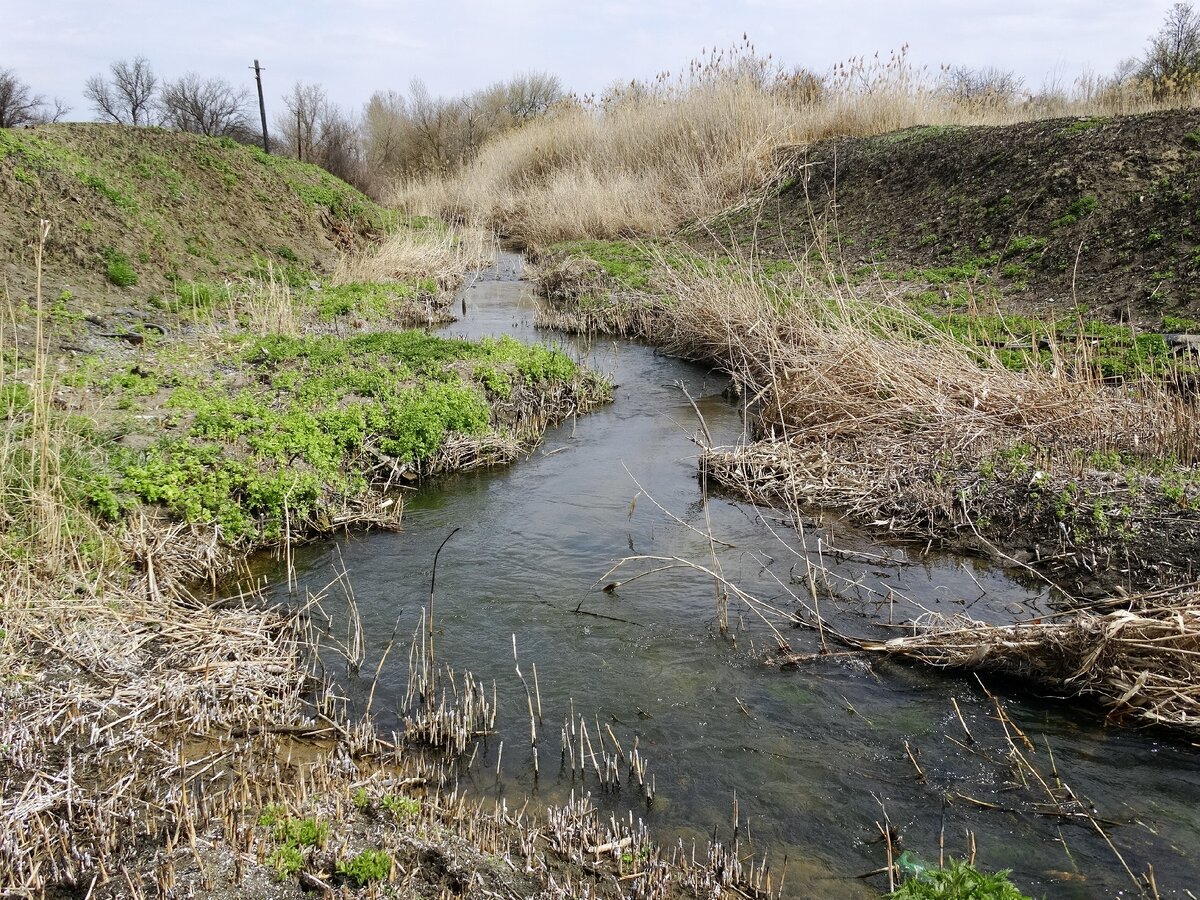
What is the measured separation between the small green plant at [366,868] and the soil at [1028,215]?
23.2 ft

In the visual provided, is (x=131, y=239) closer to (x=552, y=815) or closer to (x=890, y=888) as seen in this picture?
(x=552, y=815)

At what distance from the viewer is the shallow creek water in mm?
3375

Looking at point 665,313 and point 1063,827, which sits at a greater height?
point 665,313

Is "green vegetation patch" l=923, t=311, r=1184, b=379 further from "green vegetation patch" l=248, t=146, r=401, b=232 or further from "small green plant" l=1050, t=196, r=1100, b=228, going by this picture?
"green vegetation patch" l=248, t=146, r=401, b=232

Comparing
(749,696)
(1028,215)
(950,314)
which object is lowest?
(749,696)

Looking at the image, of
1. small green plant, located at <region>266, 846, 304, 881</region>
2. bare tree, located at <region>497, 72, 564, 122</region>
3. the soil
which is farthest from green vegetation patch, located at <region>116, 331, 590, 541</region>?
bare tree, located at <region>497, 72, 564, 122</region>

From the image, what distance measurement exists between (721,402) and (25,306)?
717 centimetres

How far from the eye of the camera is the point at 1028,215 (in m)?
12.0

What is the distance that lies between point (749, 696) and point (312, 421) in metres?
4.15

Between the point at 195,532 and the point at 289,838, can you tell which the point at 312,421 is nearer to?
the point at 195,532

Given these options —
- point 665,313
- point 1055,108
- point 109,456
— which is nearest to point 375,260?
point 665,313

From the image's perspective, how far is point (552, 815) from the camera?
3369mm

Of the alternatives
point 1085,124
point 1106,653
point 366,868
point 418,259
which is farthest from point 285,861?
point 1085,124

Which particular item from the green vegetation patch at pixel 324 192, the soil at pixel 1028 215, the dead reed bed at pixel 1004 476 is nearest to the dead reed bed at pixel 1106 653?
the dead reed bed at pixel 1004 476
